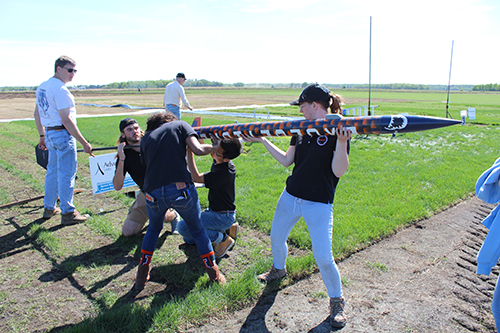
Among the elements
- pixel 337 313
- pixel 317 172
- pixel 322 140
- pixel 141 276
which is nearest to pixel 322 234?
pixel 317 172

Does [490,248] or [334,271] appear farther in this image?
[334,271]

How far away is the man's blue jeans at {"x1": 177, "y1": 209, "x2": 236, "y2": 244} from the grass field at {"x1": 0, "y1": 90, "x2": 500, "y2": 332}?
38 centimetres

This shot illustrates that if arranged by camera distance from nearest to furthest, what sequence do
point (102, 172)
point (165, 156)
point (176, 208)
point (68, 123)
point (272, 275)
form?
point (165, 156) → point (176, 208) → point (272, 275) → point (68, 123) → point (102, 172)

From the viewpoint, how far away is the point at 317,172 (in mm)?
3262

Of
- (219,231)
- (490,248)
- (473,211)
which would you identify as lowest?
(473,211)

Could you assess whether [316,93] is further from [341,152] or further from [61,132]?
[61,132]

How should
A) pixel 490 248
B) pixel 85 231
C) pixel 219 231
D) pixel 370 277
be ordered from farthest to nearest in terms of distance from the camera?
pixel 85 231
pixel 219 231
pixel 370 277
pixel 490 248

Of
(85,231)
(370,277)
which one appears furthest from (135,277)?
(370,277)

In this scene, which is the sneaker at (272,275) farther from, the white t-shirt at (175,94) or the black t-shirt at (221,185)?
the white t-shirt at (175,94)

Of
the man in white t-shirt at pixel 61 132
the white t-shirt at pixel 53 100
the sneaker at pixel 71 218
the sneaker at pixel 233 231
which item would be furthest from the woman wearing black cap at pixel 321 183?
the sneaker at pixel 71 218

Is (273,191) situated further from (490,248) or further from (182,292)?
(490,248)

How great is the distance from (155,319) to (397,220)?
4287 mm

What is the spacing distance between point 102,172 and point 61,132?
1117mm

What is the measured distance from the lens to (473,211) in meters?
6.26
